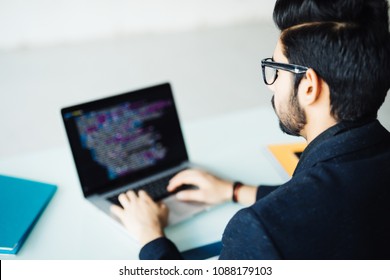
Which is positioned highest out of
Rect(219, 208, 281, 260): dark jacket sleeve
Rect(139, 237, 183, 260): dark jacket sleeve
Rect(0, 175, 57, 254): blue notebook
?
Rect(0, 175, 57, 254): blue notebook

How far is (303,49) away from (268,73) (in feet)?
0.55

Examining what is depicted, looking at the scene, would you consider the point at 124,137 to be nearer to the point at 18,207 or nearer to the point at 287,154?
the point at 18,207

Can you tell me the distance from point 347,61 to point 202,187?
0.55m

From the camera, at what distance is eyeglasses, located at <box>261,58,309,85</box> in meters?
0.86

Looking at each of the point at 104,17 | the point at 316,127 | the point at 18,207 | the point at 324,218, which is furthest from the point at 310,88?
the point at 104,17

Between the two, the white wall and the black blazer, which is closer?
the black blazer

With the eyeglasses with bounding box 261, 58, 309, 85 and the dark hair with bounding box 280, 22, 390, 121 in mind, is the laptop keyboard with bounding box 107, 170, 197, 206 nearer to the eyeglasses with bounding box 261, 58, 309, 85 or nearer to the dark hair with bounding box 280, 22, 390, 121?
the eyeglasses with bounding box 261, 58, 309, 85

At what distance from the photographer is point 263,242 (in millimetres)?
694

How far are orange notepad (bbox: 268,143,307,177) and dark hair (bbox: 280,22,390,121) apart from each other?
440 millimetres

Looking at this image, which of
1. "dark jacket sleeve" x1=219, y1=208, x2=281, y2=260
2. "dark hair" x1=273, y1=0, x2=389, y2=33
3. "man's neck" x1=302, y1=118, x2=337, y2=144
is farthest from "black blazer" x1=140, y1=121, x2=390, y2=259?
"dark hair" x1=273, y1=0, x2=389, y2=33

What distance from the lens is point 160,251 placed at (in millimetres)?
933

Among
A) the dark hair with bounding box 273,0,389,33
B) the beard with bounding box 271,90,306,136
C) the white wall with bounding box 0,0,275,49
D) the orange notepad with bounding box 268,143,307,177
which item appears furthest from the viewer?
the white wall with bounding box 0,0,275,49

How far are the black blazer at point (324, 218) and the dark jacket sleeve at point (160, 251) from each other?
21 centimetres

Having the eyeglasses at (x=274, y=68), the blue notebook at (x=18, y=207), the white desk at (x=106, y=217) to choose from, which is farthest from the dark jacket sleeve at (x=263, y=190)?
the blue notebook at (x=18, y=207)
